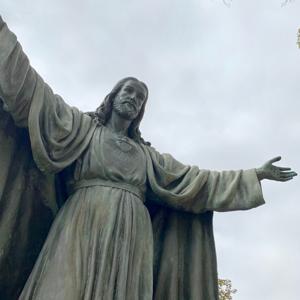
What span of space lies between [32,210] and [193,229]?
185 cm

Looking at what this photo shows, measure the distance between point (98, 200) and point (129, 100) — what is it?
1.39 meters

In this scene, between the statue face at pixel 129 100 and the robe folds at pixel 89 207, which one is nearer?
the robe folds at pixel 89 207

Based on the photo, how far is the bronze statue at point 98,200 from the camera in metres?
6.45

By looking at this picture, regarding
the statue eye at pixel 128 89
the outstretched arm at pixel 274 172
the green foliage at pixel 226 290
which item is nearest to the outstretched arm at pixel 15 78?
the statue eye at pixel 128 89

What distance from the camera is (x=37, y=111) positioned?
6.70 metres

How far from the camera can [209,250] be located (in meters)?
7.38

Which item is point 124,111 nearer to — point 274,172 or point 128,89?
point 128,89

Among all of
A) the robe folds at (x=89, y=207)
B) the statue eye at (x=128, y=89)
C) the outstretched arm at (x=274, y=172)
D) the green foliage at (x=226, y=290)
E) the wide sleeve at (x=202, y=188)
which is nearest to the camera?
the robe folds at (x=89, y=207)

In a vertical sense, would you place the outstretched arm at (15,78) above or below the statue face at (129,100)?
below

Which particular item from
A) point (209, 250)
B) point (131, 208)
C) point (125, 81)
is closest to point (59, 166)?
point (131, 208)

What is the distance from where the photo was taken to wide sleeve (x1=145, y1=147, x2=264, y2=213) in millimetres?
7367

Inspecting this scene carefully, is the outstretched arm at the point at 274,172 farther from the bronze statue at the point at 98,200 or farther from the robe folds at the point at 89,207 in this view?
the robe folds at the point at 89,207

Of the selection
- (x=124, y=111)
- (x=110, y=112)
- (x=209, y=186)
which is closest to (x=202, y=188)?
(x=209, y=186)

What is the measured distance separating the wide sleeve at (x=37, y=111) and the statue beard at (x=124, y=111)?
22.8 inches
